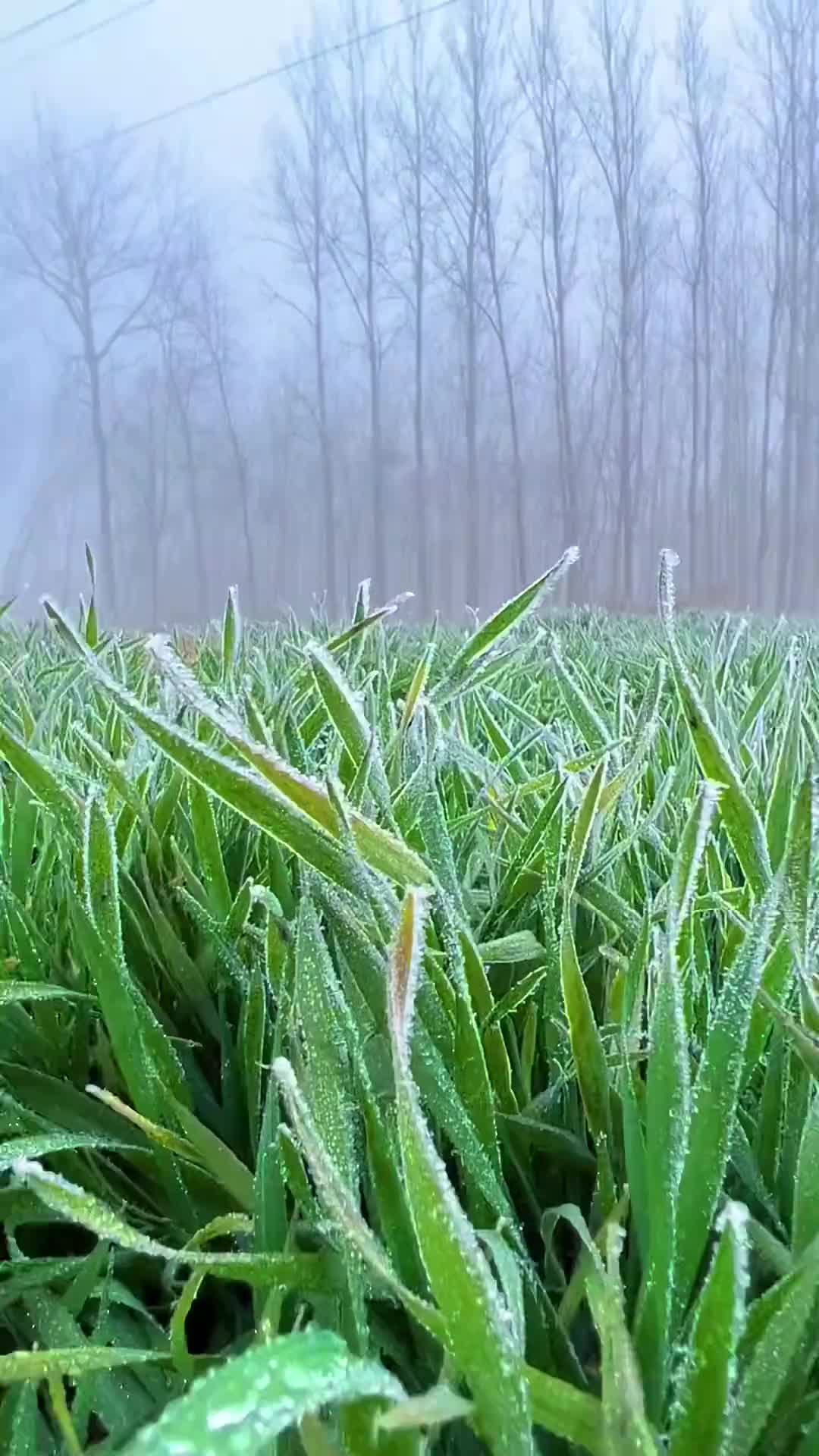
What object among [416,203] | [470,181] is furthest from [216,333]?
[470,181]

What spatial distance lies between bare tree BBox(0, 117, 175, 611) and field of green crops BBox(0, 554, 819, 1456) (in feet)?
10.5

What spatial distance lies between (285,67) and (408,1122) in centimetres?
332

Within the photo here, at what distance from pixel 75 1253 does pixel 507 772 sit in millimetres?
212

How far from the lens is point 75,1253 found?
0.62 ft

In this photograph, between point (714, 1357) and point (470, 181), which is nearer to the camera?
point (714, 1357)

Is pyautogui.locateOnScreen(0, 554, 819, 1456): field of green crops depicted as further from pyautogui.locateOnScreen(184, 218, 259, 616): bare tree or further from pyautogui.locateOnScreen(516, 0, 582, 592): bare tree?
pyautogui.locateOnScreen(184, 218, 259, 616): bare tree

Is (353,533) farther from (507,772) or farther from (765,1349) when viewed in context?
(765,1349)

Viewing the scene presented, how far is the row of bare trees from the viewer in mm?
2645

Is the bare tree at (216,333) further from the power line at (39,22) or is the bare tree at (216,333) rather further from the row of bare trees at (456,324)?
the power line at (39,22)

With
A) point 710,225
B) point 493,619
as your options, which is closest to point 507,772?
point 493,619

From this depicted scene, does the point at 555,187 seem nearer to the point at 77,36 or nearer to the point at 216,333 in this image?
the point at 216,333

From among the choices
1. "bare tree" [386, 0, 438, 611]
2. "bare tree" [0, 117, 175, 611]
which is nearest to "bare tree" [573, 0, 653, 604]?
"bare tree" [386, 0, 438, 611]

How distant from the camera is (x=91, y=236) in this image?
3115mm

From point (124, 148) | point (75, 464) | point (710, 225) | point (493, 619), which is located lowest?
point (493, 619)
